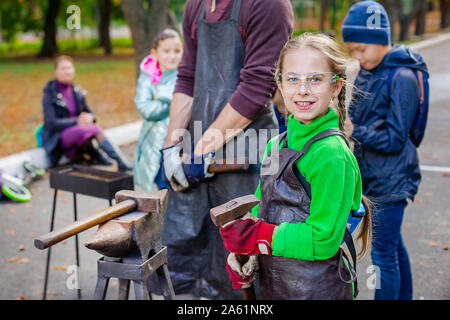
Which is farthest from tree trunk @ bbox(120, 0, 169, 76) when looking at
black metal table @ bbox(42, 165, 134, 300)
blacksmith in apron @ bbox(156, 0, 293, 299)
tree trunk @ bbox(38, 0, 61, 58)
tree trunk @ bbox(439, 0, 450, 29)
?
tree trunk @ bbox(439, 0, 450, 29)

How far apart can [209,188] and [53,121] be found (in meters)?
4.51

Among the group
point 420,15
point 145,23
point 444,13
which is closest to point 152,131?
point 145,23

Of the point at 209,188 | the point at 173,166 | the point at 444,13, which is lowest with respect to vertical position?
the point at 209,188

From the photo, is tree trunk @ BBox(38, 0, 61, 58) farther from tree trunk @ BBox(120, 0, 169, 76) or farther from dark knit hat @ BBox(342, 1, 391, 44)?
dark knit hat @ BBox(342, 1, 391, 44)

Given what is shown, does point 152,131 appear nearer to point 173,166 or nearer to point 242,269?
point 173,166

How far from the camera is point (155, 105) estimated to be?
14.1ft

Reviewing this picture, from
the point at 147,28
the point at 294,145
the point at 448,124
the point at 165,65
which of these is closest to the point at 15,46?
the point at 147,28

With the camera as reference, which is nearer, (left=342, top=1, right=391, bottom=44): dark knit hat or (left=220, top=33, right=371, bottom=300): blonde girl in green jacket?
(left=220, top=33, right=371, bottom=300): blonde girl in green jacket

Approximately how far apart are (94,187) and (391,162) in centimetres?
162

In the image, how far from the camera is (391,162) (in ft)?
9.42

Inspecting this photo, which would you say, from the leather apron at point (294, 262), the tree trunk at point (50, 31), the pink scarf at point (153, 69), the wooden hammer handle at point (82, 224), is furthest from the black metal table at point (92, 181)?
the tree trunk at point (50, 31)

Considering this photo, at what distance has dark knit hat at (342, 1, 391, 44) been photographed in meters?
2.78

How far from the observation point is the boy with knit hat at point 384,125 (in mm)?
2773
